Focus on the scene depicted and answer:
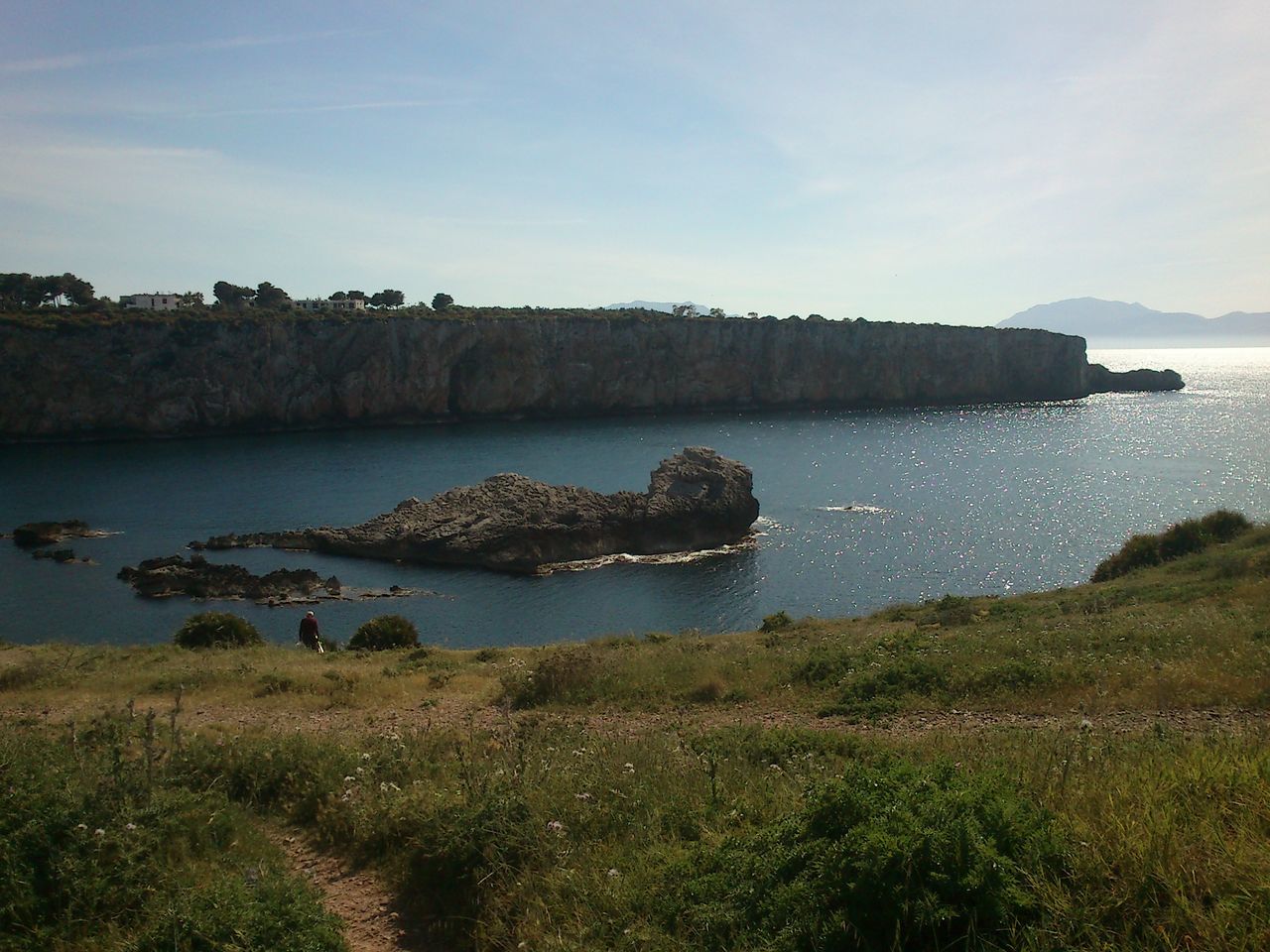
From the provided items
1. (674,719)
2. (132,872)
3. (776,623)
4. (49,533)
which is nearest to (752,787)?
(132,872)

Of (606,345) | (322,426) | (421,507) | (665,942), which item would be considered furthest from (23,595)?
(606,345)

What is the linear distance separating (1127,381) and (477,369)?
360 feet

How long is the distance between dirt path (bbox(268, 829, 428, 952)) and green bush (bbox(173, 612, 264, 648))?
64.6ft

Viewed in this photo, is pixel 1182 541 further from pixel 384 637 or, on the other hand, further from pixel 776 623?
pixel 384 637

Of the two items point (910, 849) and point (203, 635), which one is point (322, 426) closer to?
point (203, 635)

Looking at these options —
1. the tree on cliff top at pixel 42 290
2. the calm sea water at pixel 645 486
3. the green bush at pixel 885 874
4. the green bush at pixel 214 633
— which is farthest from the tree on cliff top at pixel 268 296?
the green bush at pixel 885 874

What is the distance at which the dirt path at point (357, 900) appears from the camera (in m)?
6.51

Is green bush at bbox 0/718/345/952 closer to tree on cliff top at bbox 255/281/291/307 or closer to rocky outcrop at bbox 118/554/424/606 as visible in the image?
rocky outcrop at bbox 118/554/424/606

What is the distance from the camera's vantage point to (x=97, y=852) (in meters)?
6.52

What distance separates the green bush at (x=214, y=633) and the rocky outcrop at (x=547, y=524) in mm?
19371

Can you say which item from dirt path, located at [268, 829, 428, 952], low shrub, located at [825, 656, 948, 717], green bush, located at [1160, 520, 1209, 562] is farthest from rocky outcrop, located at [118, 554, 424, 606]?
dirt path, located at [268, 829, 428, 952]

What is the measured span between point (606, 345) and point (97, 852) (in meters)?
107

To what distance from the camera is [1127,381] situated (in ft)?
502

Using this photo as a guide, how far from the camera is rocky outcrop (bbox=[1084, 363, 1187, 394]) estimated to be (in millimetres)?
147000
